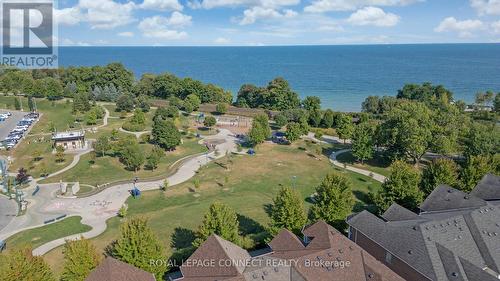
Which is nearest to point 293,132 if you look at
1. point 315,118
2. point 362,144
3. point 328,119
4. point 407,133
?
point 362,144

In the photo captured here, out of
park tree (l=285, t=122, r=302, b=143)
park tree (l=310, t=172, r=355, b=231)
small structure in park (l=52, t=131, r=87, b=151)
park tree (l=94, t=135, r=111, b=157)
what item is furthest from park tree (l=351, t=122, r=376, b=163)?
small structure in park (l=52, t=131, r=87, b=151)

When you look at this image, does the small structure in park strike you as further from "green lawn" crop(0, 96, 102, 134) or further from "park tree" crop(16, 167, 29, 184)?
"park tree" crop(16, 167, 29, 184)

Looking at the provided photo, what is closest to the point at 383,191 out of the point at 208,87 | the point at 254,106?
the point at 254,106

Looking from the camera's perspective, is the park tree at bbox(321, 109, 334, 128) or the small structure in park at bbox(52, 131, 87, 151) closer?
the small structure in park at bbox(52, 131, 87, 151)

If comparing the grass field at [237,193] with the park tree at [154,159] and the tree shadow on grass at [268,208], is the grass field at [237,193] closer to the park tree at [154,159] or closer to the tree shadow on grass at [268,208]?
the tree shadow on grass at [268,208]

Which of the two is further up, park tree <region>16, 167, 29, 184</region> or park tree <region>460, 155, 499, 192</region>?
park tree <region>460, 155, 499, 192</region>

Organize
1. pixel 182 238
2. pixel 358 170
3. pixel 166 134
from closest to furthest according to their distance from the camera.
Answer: pixel 182 238
pixel 358 170
pixel 166 134

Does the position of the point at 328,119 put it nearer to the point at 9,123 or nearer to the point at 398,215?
the point at 398,215
